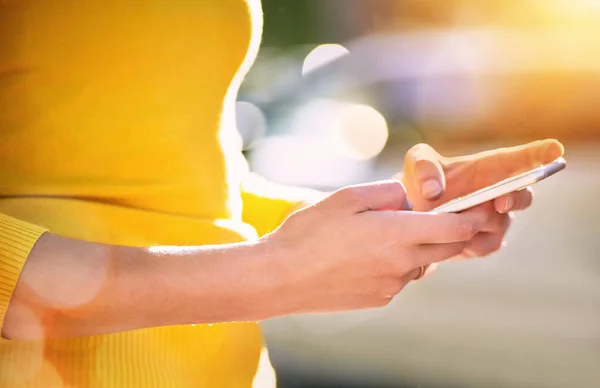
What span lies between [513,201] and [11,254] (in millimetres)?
643

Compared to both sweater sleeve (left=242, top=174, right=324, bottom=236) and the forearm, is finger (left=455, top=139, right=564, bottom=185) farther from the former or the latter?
the forearm

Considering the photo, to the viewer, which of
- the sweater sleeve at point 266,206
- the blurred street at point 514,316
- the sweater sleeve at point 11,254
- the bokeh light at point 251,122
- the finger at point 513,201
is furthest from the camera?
the bokeh light at point 251,122

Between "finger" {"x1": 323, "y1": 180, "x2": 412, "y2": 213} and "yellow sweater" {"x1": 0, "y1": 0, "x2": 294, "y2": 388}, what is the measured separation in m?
0.21

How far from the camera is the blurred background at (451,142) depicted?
5.76ft

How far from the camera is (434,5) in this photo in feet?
7.20

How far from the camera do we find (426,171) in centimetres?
89

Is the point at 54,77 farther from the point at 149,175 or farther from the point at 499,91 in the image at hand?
the point at 499,91

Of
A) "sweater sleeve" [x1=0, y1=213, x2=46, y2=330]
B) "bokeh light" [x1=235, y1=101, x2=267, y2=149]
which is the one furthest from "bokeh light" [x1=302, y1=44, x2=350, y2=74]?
"sweater sleeve" [x1=0, y1=213, x2=46, y2=330]

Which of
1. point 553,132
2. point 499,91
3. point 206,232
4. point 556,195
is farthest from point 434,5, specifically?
point 206,232

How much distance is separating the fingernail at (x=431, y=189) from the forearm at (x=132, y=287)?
29 centimetres

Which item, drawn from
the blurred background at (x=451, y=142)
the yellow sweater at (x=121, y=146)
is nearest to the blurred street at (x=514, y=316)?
the blurred background at (x=451, y=142)

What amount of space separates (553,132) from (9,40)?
1617 mm

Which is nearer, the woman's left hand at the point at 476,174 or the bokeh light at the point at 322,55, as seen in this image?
the woman's left hand at the point at 476,174

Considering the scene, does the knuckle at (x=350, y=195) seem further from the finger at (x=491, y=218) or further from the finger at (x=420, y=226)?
the finger at (x=491, y=218)
